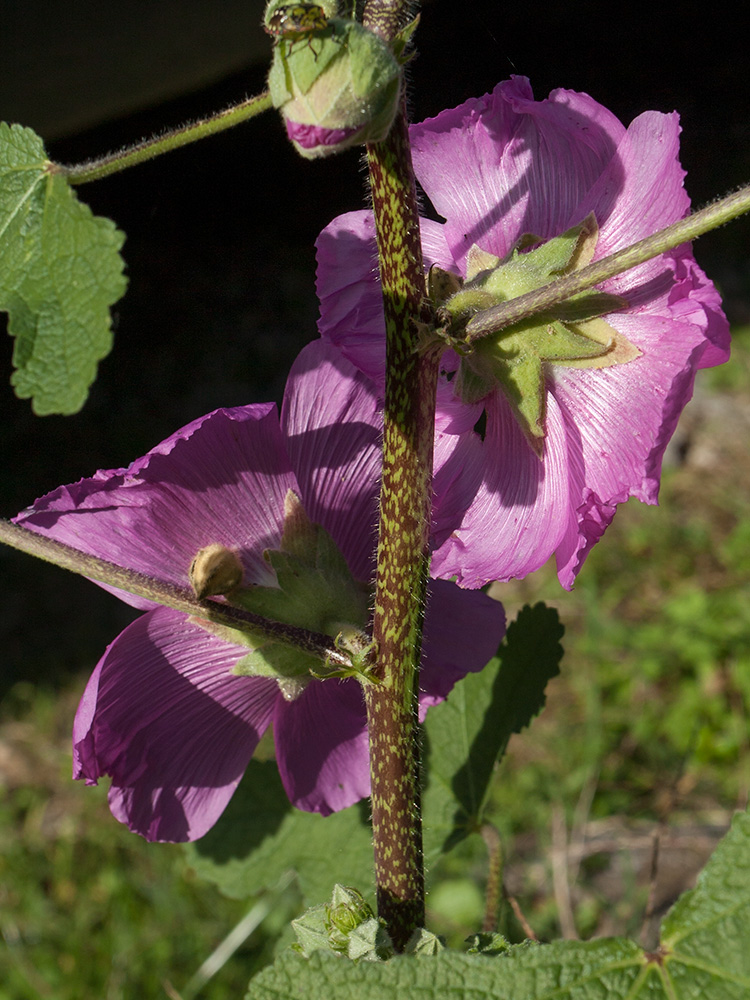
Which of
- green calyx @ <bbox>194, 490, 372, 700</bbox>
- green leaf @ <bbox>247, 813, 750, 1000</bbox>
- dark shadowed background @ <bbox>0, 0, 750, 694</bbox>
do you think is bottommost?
green leaf @ <bbox>247, 813, 750, 1000</bbox>

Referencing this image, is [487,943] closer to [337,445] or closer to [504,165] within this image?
[337,445]

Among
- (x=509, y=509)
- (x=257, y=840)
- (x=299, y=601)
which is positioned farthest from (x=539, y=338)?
(x=257, y=840)

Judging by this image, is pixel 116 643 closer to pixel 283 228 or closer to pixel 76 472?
pixel 76 472

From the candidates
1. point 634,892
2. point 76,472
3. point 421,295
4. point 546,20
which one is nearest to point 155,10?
point 76,472

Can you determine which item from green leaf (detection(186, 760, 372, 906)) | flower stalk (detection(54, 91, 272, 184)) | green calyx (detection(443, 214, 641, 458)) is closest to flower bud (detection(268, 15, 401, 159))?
flower stalk (detection(54, 91, 272, 184))

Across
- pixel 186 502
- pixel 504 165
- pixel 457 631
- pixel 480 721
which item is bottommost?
pixel 480 721

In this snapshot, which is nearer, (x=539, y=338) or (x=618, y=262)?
(x=618, y=262)

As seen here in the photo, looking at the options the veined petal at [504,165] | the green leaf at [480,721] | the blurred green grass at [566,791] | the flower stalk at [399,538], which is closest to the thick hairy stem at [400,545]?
the flower stalk at [399,538]

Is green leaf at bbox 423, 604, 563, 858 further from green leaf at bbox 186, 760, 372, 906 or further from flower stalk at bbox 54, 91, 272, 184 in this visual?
flower stalk at bbox 54, 91, 272, 184
